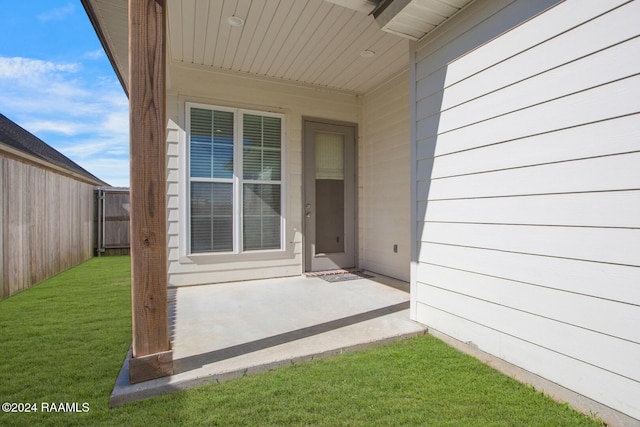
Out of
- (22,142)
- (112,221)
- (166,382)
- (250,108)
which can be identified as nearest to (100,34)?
(250,108)

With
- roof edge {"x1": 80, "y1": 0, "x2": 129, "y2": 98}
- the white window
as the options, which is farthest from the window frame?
roof edge {"x1": 80, "y1": 0, "x2": 129, "y2": 98}

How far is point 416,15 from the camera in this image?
2396 millimetres

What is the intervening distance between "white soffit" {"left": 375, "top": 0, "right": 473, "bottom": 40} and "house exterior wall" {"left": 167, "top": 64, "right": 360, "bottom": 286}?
7.52 ft

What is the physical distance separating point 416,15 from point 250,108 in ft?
8.76

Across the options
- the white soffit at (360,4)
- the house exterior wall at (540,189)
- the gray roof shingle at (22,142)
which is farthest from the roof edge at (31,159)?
the house exterior wall at (540,189)

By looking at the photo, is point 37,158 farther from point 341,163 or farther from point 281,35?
point 341,163

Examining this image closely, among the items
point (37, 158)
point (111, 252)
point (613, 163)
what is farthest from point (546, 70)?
point (111, 252)

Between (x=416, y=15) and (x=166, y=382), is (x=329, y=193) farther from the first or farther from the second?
(x=166, y=382)

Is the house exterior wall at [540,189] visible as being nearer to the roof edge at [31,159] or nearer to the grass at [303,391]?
the grass at [303,391]

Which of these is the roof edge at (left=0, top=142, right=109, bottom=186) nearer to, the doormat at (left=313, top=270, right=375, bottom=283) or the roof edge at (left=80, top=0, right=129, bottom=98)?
Result: the roof edge at (left=80, top=0, right=129, bottom=98)

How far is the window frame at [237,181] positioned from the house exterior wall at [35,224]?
2.09m

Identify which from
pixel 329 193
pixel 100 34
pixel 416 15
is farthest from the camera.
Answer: pixel 329 193

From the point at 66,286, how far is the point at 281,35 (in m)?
4.36

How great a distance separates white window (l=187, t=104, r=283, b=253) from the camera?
4172 millimetres
